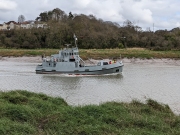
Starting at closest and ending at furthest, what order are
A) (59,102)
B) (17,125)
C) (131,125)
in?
(17,125) < (131,125) < (59,102)

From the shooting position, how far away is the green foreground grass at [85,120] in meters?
7.73

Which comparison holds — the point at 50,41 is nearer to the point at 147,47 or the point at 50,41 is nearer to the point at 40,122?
the point at 147,47

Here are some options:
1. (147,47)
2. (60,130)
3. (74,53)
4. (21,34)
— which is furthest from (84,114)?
(21,34)

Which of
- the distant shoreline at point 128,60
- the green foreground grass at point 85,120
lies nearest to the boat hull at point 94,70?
the distant shoreline at point 128,60

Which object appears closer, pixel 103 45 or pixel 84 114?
pixel 84 114

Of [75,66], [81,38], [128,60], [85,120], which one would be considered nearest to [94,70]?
[75,66]

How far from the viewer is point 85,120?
855cm

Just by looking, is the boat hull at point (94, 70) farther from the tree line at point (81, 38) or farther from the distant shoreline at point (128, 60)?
the tree line at point (81, 38)

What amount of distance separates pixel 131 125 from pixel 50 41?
64.2 m

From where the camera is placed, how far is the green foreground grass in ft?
25.3

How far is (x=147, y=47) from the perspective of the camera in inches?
2707

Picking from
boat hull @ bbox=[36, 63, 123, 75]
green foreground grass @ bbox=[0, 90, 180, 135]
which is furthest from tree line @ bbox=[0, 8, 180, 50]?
green foreground grass @ bbox=[0, 90, 180, 135]

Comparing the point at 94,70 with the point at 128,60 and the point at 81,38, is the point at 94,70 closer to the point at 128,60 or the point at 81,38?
the point at 128,60

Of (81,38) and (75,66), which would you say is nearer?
(75,66)
